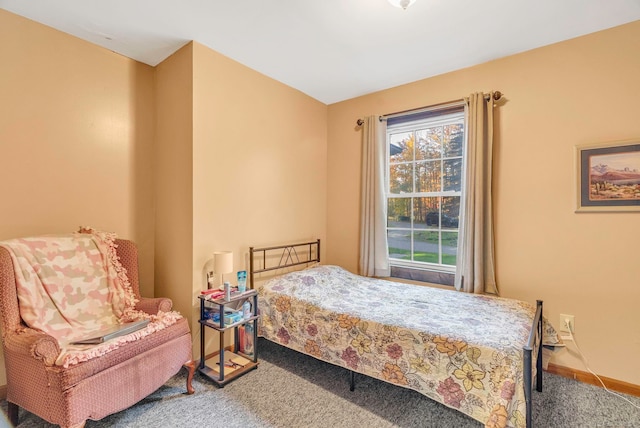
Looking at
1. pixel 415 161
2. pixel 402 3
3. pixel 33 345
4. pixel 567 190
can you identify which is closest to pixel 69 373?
pixel 33 345

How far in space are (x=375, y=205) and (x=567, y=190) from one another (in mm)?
1655

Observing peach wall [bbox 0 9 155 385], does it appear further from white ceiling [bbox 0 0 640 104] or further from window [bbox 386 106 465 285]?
window [bbox 386 106 465 285]

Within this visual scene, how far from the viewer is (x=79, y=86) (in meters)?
2.31

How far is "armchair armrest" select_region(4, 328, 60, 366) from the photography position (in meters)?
1.47

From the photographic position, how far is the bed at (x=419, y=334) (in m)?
1.49

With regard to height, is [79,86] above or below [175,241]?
above

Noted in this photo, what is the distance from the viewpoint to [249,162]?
2.83 m

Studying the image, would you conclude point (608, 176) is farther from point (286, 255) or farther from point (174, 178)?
point (174, 178)

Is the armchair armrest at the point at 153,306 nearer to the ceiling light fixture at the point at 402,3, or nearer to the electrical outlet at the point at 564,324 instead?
the ceiling light fixture at the point at 402,3

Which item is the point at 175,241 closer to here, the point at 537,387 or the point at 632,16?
the point at 537,387

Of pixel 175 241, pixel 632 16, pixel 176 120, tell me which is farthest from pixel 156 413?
pixel 632 16

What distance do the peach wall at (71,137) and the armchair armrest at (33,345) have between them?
0.71 meters

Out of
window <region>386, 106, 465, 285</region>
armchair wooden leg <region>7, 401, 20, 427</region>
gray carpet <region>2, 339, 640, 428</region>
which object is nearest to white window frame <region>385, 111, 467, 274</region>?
window <region>386, 106, 465, 285</region>

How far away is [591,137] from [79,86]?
4078 millimetres
